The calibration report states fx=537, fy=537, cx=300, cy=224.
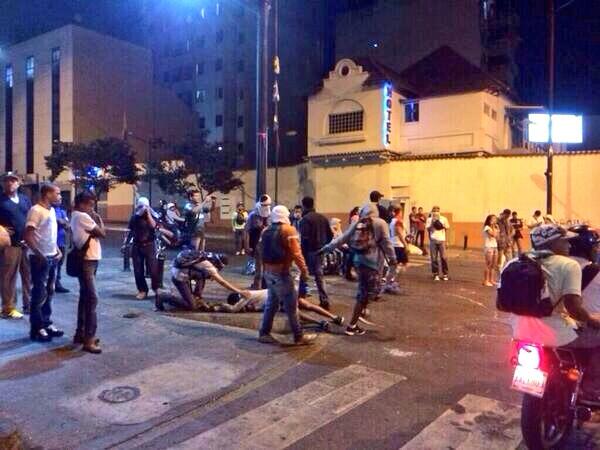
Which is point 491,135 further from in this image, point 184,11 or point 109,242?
point 184,11

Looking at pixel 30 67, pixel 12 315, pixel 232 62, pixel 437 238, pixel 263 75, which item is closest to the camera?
pixel 12 315

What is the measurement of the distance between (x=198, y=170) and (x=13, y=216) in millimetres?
27905

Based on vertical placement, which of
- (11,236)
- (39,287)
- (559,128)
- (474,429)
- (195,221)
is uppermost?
(559,128)

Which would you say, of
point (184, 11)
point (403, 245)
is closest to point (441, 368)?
point (403, 245)

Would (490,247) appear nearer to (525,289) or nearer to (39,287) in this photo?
(525,289)

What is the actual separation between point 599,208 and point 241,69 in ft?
129

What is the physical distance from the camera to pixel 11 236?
7.23 metres

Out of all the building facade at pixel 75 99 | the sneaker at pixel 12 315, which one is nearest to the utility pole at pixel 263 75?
the sneaker at pixel 12 315

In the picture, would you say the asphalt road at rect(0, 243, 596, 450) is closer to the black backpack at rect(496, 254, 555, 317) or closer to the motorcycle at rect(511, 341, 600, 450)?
the motorcycle at rect(511, 341, 600, 450)

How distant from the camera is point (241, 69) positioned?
176ft


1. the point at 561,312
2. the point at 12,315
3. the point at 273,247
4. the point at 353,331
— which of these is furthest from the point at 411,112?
the point at 561,312

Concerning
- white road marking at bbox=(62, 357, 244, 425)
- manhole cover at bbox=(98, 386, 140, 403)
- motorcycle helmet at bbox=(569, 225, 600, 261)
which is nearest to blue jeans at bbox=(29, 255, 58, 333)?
white road marking at bbox=(62, 357, 244, 425)

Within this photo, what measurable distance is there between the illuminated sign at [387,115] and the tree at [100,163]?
2026cm

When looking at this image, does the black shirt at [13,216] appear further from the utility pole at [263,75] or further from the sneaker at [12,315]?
the utility pole at [263,75]
